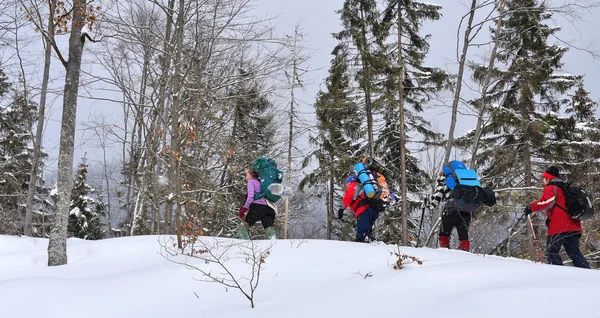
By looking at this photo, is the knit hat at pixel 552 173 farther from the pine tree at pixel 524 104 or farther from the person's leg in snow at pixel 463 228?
the pine tree at pixel 524 104

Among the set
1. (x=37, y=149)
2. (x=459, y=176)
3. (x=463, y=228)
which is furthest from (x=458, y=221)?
(x=37, y=149)

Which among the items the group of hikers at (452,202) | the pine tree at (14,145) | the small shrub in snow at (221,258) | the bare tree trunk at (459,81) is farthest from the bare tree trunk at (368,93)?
the pine tree at (14,145)

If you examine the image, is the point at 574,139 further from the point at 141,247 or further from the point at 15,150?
the point at 15,150

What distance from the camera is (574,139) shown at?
15812mm

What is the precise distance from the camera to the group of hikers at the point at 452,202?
5.31 metres

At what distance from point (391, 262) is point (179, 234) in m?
2.92

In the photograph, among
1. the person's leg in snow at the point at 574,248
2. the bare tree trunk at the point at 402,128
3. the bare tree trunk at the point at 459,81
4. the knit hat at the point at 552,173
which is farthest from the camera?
the bare tree trunk at the point at 402,128

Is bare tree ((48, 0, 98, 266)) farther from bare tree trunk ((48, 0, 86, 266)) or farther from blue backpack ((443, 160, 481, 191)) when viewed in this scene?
blue backpack ((443, 160, 481, 191))

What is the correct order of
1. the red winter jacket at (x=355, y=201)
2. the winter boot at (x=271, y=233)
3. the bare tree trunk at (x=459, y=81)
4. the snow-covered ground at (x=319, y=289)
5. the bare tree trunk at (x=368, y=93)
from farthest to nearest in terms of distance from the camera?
the bare tree trunk at (x=368, y=93), the bare tree trunk at (x=459, y=81), the winter boot at (x=271, y=233), the red winter jacket at (x=355, y=201), the snow-covered ground at (x=319, y=289)

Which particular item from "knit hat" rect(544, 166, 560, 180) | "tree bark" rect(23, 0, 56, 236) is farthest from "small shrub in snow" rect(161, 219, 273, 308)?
"tree bark" rect(23, 0, 56, 236)

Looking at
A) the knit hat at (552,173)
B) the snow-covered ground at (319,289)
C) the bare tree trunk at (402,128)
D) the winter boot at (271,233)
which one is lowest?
the snow-covered ground at (319,289)

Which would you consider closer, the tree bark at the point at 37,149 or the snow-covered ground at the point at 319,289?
the snow-covered ground at the point at 319,289

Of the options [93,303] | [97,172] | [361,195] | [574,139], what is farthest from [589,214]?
[97,172]

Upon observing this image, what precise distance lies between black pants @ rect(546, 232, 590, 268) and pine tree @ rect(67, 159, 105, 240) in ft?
63.1
